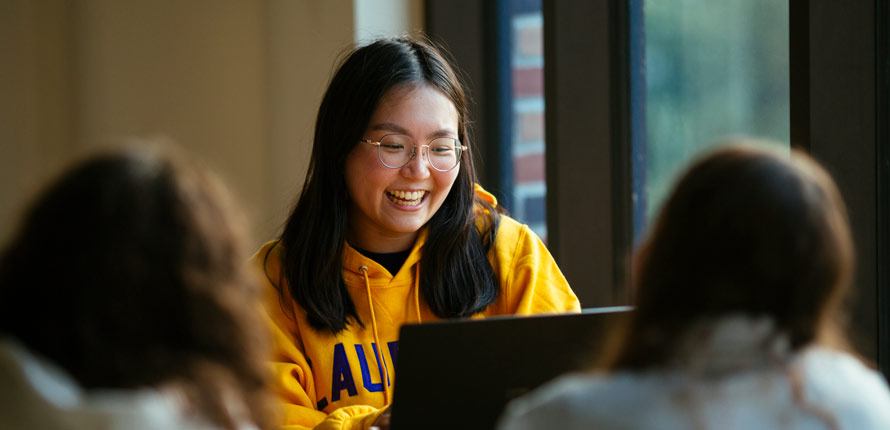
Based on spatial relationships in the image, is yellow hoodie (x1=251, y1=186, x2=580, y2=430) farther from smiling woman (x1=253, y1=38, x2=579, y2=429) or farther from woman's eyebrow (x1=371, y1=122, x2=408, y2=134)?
woman's eyebrow (x1=371, y1=122, x2=408, y2=134)

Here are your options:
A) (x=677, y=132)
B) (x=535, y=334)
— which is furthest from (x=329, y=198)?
(x=677, y=132)

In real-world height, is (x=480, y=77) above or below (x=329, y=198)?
above

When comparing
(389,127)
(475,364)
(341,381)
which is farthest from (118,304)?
(389,127)

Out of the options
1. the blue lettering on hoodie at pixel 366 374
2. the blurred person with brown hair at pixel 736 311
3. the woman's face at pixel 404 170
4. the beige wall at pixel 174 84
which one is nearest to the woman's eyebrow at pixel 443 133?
the woman's face at pixel 404 170

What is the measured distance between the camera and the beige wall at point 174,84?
10.9 ft

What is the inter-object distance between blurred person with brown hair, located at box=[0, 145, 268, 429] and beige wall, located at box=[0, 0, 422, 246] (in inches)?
86.0

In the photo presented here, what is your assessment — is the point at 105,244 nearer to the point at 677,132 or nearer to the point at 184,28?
the point at 677,132

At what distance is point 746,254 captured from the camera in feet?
3.16

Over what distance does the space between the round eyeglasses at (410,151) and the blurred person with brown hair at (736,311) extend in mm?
984

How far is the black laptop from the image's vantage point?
1.36 m

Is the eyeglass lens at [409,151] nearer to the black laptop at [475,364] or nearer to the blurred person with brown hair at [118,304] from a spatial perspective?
the black laptop at [475,364]

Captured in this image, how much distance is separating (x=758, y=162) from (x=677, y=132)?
57.8 inches

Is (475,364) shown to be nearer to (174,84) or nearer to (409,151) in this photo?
(409,151)

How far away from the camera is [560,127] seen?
2.62m
